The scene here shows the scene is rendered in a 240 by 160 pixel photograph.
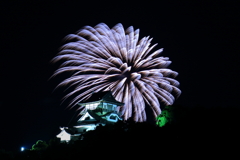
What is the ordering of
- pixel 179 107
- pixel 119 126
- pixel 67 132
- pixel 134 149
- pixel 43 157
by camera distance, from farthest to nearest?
pixel 67 132, pixel 179 107, pixel 43 157, pixel 119 126, pixel 134 149

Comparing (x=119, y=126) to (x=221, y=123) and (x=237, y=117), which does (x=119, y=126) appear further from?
(x=237, y=117)

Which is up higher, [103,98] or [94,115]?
[103,98]

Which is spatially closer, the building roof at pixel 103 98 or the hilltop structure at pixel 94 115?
the hilltop structure at pixel 94 115

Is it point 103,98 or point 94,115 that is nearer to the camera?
point 94,115

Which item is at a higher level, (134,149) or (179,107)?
(179,107)

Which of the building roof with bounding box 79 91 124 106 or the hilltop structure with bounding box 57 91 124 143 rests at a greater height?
the building roof with bounding box 79 91 124 106

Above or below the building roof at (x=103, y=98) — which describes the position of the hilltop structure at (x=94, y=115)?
below

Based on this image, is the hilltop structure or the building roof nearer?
the hilltop structure

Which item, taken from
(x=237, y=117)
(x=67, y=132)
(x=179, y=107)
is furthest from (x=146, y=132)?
(x=67, y=132)
